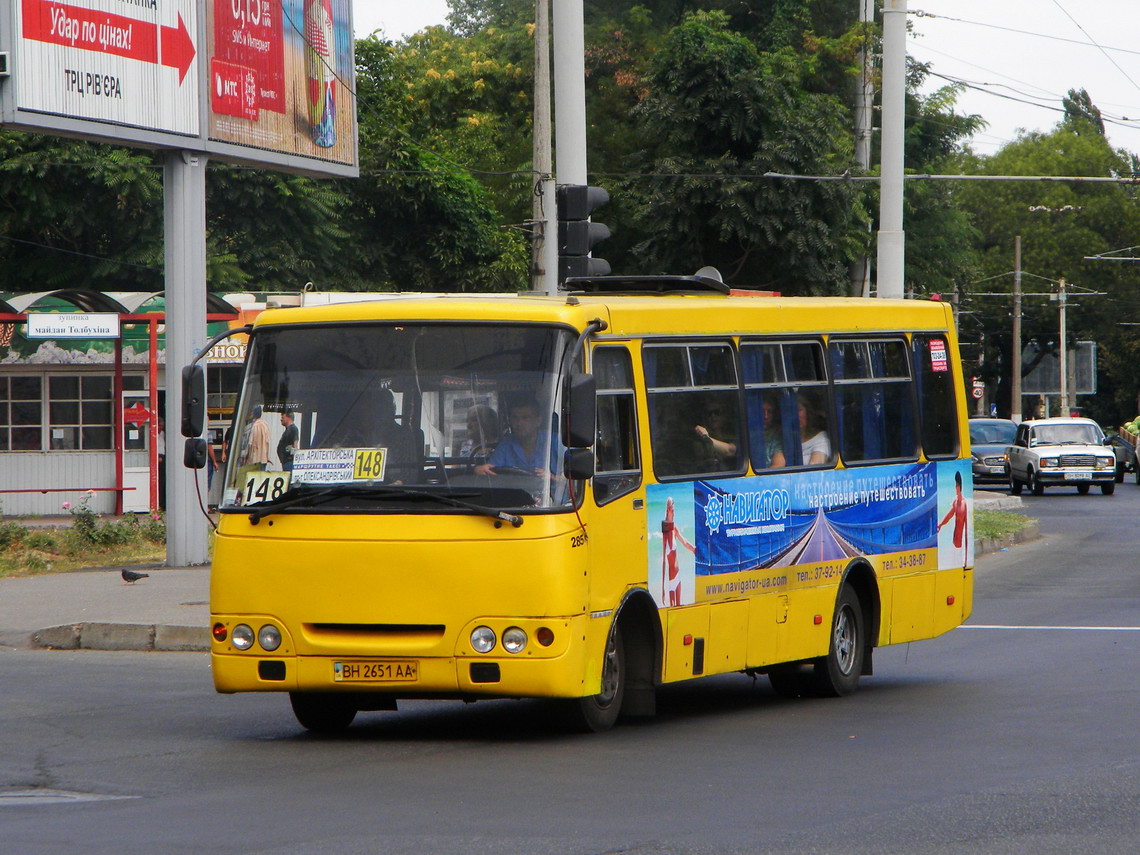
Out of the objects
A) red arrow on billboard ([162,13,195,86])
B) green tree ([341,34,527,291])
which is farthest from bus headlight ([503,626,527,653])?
green tree ([341,34,527,291])

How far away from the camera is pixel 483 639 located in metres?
9.45

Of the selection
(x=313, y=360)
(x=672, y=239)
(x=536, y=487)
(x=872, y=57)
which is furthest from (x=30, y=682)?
(x=872, y=57)

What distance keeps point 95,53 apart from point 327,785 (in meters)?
12.6

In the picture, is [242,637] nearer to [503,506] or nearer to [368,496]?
[368,496]

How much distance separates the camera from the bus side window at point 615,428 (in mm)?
10039

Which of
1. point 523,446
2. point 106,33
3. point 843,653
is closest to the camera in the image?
point 523,446

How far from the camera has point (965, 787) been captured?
27.3ft

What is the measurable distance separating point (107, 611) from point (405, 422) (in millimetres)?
7944

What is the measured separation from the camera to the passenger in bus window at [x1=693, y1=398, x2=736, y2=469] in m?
11.1

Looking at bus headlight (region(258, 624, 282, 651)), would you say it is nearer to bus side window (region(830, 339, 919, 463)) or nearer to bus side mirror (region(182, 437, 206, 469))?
bus side mirror (region(182, 437, 206, 469))

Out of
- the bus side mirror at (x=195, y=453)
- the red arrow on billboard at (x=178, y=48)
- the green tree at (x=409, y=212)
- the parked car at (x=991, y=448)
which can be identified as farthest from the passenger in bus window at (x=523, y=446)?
the parked car at (x=991, y=448)

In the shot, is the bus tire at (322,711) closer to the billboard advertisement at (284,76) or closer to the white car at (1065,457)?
the billboard advertisement at (284,76)

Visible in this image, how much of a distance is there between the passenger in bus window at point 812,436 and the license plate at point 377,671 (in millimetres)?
3686

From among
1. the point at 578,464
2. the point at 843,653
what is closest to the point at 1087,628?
the point at 843,653
